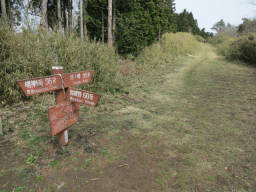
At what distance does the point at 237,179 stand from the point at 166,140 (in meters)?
1.15

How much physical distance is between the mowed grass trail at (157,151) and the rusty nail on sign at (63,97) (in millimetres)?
474

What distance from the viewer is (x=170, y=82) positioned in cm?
777

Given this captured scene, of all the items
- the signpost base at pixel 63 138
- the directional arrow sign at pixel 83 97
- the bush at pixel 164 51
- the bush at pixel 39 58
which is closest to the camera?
the directional arrow sign at pixel 83 97

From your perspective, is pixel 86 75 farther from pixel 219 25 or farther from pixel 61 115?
pixel 219 25

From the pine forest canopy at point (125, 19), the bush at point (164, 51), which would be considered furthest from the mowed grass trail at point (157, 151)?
the bush at point (164, 51)

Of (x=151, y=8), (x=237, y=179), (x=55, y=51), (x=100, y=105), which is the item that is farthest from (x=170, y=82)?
(x=151, y=8)

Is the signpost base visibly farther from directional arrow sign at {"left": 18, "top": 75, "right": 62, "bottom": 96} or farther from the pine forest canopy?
the pine forest canopy

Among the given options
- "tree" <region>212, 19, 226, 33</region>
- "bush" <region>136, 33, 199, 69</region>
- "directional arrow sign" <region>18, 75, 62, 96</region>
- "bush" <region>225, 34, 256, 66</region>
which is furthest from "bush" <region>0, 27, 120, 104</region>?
"tree" <region>212, 19, 226, 33</region>

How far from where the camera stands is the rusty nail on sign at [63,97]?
2226 millimetres

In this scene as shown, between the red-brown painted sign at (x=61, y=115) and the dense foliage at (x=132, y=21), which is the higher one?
the dense foliage at (x=132, y=21)

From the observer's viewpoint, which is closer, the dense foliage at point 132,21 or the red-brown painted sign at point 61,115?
the red-brown painted sign at point 61,115

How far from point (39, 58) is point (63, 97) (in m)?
2.58

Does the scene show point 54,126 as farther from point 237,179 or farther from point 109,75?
point 109,75

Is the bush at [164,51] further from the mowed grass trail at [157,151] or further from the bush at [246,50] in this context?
the mowed grass trail at [157,151]
